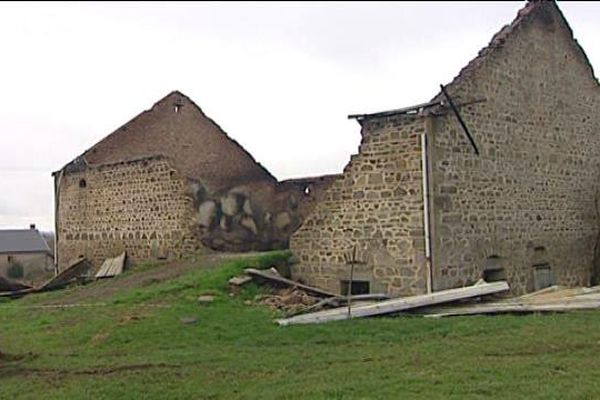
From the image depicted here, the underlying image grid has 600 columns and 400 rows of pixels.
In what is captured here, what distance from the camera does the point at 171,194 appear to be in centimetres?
2112

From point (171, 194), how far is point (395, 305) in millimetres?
9844

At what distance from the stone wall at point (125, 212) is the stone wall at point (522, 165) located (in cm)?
818

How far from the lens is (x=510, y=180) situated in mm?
17000

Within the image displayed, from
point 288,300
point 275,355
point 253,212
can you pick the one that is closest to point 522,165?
point 288,300

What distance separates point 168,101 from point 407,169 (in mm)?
11929

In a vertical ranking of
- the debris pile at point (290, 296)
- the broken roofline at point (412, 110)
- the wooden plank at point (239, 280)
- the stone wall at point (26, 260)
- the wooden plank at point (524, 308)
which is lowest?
the stone wall at point (26, 260)

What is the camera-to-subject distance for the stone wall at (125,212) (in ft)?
68.8

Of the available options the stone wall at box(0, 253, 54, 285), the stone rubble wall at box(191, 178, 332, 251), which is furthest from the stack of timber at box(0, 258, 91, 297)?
the stone wall at box(0, 253, 54, 285)

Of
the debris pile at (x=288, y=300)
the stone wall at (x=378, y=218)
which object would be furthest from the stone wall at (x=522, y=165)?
the debris pile at (x=288, y=300)

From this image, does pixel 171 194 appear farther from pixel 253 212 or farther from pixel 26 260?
pixel 26 260

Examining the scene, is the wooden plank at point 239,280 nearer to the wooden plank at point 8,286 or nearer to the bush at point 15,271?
the wooden plank at point 8,286

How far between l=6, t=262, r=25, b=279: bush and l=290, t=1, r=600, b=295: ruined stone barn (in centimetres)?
2868

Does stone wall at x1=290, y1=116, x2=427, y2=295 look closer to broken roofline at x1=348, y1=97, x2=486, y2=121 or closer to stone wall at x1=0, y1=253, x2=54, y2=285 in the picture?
broken roofline at x1=348, y1=97, x2=486, y2=121

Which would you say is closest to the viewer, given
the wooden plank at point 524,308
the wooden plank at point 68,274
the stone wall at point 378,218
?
the wooden plank at point 524,308
